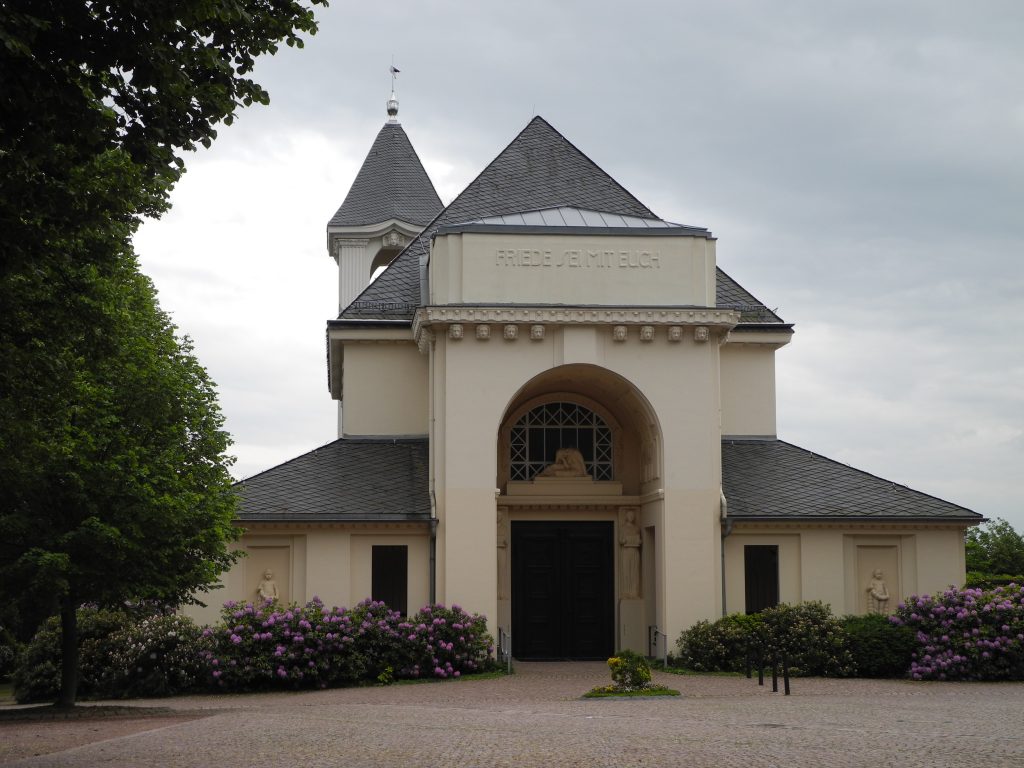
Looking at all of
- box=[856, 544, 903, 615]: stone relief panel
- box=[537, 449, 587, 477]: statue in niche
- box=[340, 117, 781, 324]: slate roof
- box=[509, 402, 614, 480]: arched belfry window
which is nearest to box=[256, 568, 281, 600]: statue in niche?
box=[509, 402, 614, 480]: arched belfry window

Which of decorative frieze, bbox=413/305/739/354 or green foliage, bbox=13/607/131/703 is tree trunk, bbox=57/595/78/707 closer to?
green foliage, bbox=13/607/131/703

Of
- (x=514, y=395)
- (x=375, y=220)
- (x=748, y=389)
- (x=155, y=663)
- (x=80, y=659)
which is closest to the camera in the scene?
(x=155, y=663)

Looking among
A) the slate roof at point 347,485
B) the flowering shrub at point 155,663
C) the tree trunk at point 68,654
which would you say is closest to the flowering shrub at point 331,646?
the flowering shrub at point 155,663

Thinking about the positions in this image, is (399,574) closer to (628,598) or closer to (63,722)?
(628,598)

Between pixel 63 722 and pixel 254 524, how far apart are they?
23.5 ft

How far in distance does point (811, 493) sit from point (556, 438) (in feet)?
18.6

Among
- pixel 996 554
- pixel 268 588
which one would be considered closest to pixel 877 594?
pixel 268 588

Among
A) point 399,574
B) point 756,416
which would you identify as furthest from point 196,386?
point 756,416

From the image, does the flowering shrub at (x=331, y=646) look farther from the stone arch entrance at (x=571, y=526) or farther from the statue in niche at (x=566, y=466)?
the statue in niche at (x=566, y=466)

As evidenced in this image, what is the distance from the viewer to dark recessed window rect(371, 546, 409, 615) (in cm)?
2772

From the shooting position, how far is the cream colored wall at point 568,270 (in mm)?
24312

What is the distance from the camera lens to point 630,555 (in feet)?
87.3

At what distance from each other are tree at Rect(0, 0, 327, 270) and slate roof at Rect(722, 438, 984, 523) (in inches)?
634

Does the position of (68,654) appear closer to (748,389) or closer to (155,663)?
(155,663)
